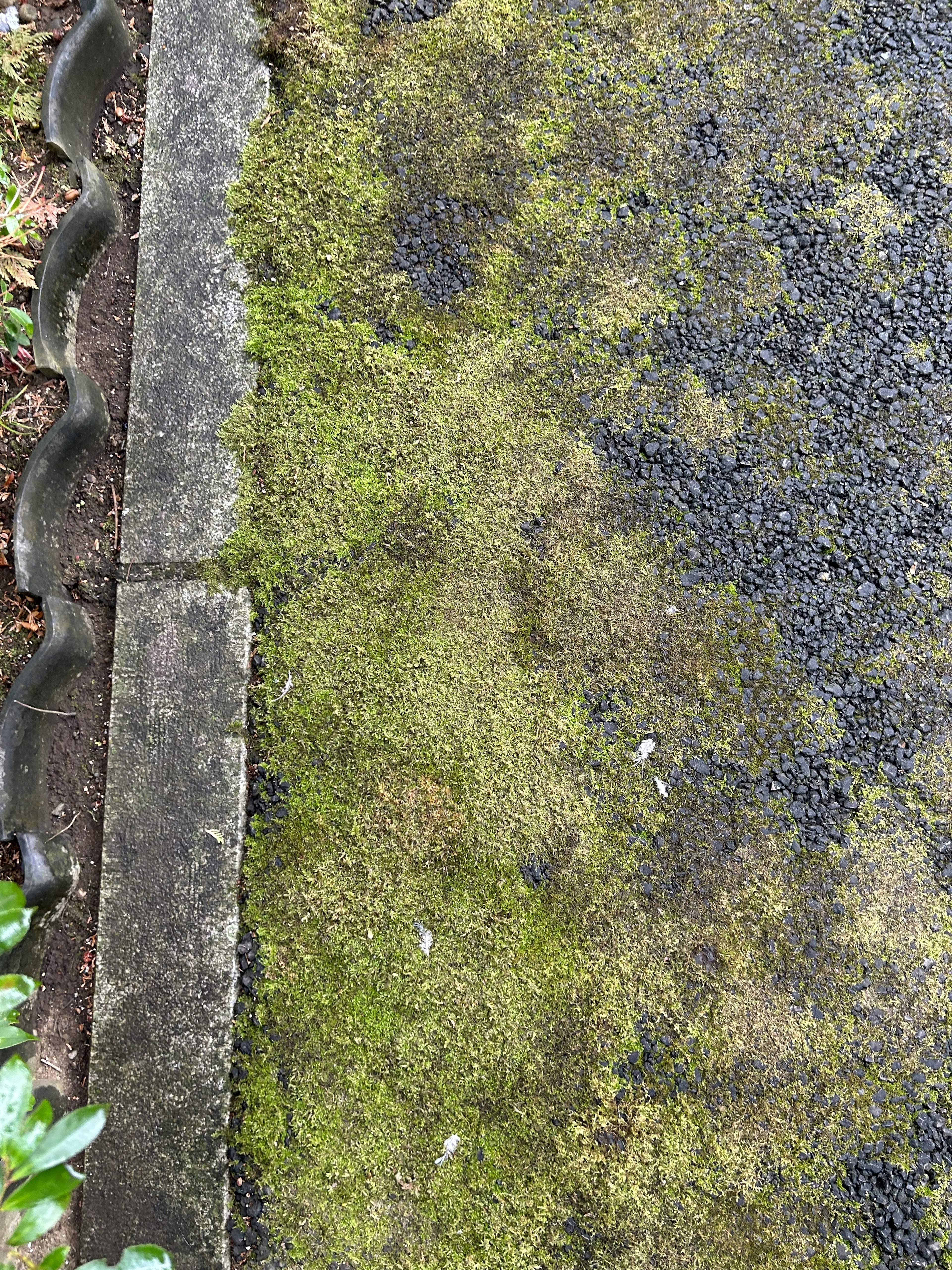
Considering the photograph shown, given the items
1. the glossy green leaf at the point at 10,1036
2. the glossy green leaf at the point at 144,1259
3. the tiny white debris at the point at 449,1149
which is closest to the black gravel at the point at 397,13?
the glossy green leaf at the point at 10,1036

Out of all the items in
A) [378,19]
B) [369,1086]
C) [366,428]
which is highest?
[378,19]

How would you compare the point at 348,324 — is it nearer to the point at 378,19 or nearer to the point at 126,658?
the point at 378,19

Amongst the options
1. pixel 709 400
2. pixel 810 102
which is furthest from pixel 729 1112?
pixel 810 102

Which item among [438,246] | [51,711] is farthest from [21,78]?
[51,711]

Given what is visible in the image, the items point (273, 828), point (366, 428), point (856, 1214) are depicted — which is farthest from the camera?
point (366, 428)

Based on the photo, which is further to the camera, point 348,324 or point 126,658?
point 348,324

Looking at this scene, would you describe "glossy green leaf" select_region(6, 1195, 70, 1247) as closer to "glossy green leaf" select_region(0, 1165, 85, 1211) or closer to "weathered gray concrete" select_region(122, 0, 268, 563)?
"glossy green leaf" select_region(0, 1165, 85, 1211)

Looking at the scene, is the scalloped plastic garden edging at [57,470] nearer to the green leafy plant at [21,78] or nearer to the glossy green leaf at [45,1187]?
the green leafy plant at [21,78]
